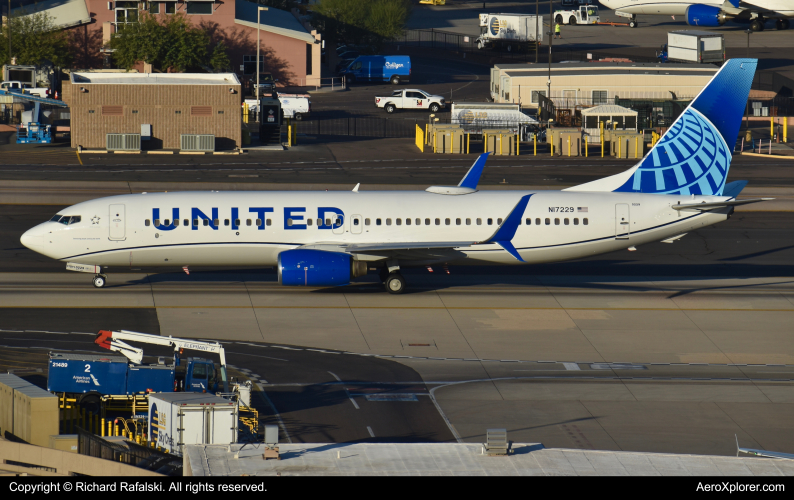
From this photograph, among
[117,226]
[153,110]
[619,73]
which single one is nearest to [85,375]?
[117,226]

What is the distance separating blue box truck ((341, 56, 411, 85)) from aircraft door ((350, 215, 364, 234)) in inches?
3100

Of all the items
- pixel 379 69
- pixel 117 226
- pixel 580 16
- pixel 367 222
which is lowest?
pixel 117 226

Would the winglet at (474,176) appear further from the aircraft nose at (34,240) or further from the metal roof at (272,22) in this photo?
the metal roof at (272,22)

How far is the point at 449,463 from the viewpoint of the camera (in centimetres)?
2098

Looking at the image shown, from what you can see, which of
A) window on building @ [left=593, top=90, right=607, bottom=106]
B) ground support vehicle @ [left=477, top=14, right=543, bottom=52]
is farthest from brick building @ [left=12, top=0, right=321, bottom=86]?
window on building @ [left=593, top=90, right=607, bottom=106]

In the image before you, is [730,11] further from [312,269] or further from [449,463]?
[449,463]

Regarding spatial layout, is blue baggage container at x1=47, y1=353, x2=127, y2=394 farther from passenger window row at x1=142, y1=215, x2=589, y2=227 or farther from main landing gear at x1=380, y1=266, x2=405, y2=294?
main landing gear at x1=380, y1=266, x2=405, y2=294

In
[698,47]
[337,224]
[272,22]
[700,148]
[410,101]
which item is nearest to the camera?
[337,224]

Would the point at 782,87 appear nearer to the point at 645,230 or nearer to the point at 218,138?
the point at 218,138

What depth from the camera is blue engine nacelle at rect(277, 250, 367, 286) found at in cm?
4125

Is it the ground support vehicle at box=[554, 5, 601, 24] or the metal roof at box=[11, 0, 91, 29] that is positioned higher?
the ground support vehicle at box=[554, 5, 601, 24]

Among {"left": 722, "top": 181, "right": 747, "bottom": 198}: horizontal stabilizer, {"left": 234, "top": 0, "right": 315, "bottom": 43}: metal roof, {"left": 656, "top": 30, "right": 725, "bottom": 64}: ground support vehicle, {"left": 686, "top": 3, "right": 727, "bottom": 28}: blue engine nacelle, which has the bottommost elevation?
{"left": 722, "top": 181, "right": 747, "bottom": 198}: horizontal stabilizer

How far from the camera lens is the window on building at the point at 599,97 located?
9844 cm

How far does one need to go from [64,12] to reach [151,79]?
3299cm
